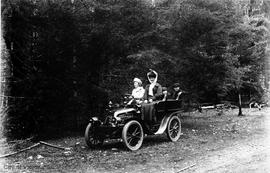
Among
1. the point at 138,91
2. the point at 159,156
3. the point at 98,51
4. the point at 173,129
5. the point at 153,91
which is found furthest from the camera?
the point at 98,51

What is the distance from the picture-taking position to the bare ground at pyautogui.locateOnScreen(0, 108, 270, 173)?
7039 millimetres

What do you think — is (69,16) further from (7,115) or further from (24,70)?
(7,115)

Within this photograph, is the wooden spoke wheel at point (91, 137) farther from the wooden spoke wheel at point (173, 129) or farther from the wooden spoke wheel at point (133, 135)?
the wooden spoke wheel at point (173, 129)

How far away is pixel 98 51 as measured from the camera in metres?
11.7

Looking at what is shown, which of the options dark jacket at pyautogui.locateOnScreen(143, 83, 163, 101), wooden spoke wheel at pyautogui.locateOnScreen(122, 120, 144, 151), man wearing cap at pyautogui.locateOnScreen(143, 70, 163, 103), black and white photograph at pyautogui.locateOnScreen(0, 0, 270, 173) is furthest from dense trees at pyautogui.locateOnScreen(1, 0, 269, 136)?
wooden spoke wheel at pyautogui.locateOnScreen(122, 120, 144, 151)

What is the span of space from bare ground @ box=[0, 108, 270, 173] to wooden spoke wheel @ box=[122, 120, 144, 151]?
22cm

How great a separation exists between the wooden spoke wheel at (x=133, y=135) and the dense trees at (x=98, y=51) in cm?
257

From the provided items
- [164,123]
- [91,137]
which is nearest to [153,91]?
[164,123]

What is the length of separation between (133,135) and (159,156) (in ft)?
3.69

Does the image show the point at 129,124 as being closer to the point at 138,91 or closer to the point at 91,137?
the point at 91,137

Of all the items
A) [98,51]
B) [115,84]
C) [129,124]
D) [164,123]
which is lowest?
[164,123]

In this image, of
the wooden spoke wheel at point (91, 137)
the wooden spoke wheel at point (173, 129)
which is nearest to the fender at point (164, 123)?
the wooden spoke wheel at point (173, 129)

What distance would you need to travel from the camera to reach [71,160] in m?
7.88

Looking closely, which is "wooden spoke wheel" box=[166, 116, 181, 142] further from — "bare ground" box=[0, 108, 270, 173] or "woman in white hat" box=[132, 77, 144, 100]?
"woman in white hat" box=[132, 77, 144, 100]
